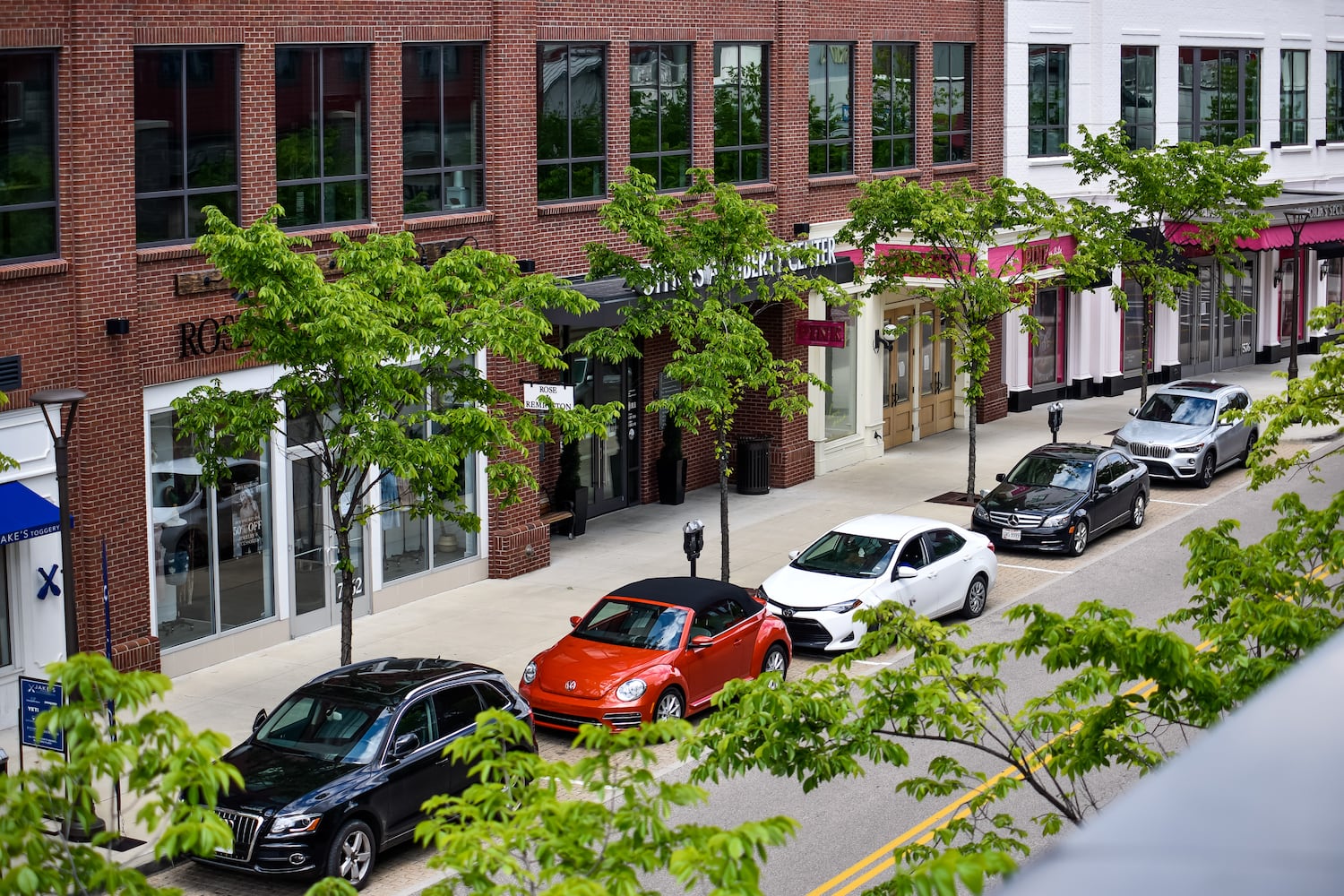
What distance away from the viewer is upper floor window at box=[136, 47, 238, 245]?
18.9m

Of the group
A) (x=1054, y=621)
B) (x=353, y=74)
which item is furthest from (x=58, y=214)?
(x=1054, y=621)

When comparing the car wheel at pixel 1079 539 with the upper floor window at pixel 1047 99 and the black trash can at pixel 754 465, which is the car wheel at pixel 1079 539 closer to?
the black trash can at pixel 754 465

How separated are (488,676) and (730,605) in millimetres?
3941

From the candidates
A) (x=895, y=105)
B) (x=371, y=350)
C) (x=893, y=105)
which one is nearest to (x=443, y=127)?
(x=371, y=350)

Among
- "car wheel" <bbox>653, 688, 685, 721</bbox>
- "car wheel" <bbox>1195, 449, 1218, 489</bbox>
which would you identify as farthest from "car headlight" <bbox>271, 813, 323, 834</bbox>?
"car wheel" <bbox>1195, 449, 1218, 489</bbox>

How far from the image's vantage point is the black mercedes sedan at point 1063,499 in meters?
25.8

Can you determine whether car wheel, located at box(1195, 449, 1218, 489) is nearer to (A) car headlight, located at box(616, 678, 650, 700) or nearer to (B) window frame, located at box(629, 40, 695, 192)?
(B) window frame, located at box(629, 40, 695, 192)

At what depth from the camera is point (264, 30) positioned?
20.1 meters

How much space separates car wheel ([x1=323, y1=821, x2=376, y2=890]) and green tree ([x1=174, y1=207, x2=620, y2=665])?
360 centimetres

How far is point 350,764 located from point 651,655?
4.44m

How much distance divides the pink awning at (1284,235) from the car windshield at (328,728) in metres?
29.4

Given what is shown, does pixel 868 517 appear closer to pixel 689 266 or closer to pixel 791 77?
pixel 689 266

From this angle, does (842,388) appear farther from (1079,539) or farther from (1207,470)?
(1079,539)

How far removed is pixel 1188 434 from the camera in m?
31.3
